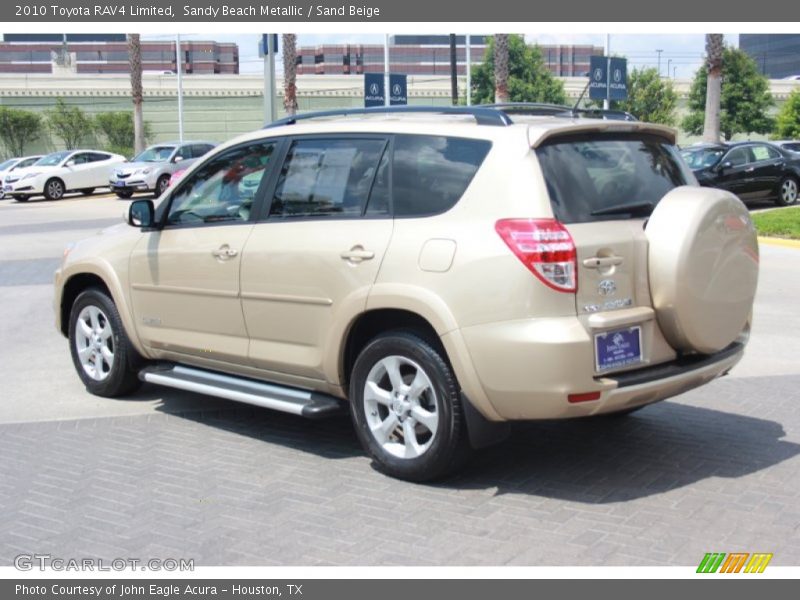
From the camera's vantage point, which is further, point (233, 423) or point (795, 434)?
point (233, 423)

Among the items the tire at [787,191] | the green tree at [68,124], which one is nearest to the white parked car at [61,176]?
the green tree at [68,124]

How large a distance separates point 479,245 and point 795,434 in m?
2.66

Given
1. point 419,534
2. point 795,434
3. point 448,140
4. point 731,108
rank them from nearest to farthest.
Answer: point 419,534 → point 448,140 → point 795,434 → point 731,108

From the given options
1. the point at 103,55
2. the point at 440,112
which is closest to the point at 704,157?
the point at 440,112

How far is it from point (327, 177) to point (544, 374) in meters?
1.91

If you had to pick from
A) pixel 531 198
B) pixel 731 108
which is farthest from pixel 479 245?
pixel 731 108

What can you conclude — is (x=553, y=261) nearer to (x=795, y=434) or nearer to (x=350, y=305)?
(x=350, y=305)

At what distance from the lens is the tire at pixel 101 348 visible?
23.9 ft

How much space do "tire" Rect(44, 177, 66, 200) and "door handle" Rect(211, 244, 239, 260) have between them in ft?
102

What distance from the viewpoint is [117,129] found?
194 ft

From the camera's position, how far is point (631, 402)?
5176mm

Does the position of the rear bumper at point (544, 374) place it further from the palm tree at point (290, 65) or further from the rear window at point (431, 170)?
the palm tree at point (290, 65)

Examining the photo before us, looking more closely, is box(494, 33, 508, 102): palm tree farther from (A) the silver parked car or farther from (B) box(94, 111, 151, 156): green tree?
(B) box(94, 111, 151, 156): green tree

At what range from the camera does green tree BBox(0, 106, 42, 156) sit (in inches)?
2255
